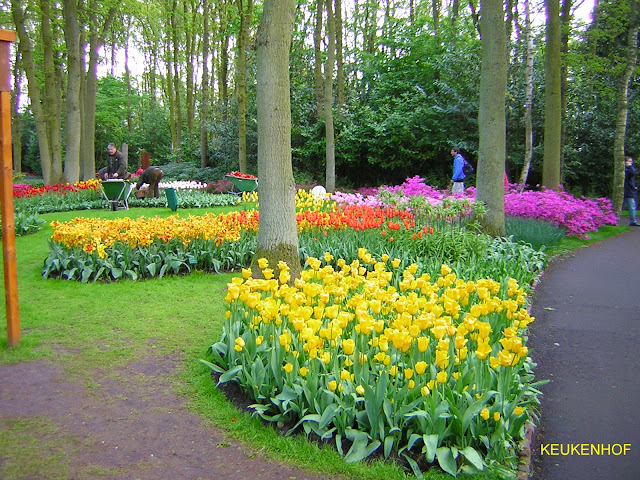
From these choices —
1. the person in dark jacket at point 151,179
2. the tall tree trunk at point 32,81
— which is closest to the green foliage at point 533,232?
the person in dark jacket at point 151,179

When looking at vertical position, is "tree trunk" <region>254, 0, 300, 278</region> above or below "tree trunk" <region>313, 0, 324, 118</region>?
below

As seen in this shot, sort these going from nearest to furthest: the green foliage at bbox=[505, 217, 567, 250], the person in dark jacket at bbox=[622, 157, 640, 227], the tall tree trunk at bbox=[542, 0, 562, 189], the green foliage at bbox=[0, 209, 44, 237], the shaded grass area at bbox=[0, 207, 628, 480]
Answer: the shaded grass area at bbox=[0, 207, 628, 480]
the green foliage at bbox=[505, 217, 567, 250]
the green foliage at bbox=[0, 209, 44, 237]
the tall tree trunk at bbox=[542, 0, 562, 189]
the person in dark jacket at bbox=[622, 157, 640, 227]

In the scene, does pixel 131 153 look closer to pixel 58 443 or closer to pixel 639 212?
pixel 639 212

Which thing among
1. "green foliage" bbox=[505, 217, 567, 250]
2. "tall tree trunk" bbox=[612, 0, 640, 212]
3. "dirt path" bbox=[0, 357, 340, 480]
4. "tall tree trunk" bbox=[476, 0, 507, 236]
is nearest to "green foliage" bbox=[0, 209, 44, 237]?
"dirt path" bbox=[0, 357, 340, 480]

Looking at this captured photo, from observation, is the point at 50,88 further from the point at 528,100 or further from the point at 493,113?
the point at 528,100

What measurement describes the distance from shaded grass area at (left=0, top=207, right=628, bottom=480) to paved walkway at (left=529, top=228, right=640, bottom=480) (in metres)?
0.94

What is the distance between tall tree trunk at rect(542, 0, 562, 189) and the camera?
12.6 m

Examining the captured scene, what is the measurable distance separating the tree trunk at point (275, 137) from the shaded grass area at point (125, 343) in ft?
3.10

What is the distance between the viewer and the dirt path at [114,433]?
9.29 feet

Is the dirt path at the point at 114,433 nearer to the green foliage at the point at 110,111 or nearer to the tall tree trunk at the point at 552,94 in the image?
the tall tree trunk at the point at 552,94

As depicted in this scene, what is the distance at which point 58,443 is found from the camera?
3.10m

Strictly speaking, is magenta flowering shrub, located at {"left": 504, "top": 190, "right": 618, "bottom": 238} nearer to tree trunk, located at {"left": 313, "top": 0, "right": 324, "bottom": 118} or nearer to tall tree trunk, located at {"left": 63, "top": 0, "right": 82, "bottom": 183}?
tree trunk, located at {"left": 313, "top": 0, "right": 324, "bottom": 118}

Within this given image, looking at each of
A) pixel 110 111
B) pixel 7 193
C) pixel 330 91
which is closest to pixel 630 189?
pixel 330 91

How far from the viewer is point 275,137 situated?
5902mm
